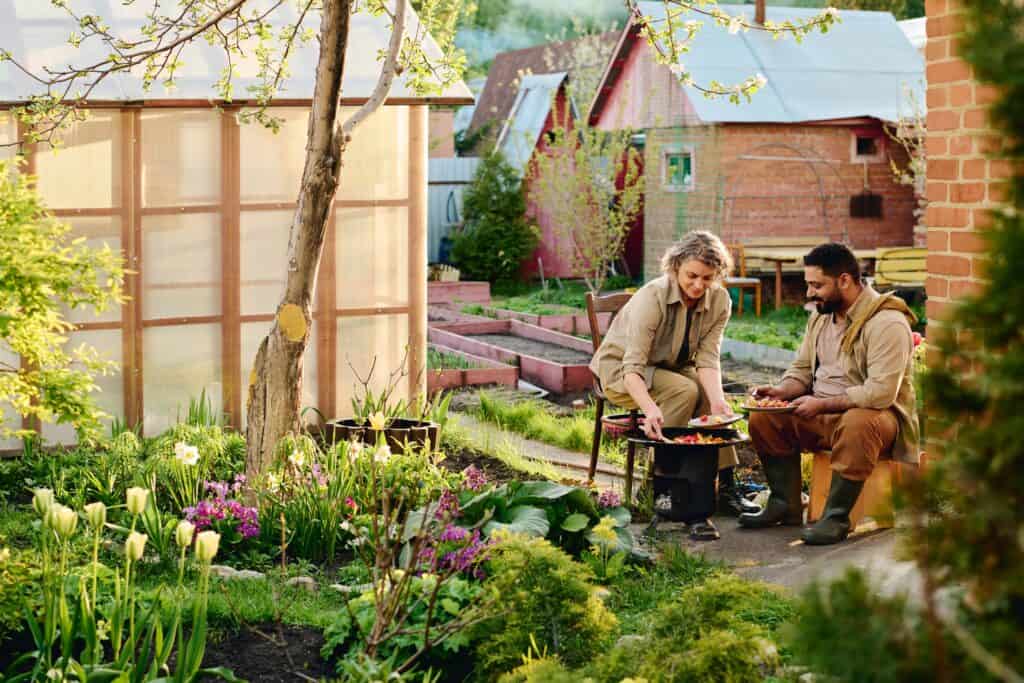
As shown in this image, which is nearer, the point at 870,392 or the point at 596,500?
the point at 870,392

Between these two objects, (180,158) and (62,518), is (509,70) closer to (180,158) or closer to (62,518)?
(180,158)

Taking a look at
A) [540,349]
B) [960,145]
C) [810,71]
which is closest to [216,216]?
[960,145]

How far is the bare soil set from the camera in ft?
47.2

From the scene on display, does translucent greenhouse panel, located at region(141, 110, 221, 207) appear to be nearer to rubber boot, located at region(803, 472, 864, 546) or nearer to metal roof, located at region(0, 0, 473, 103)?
metal roof, located at region(0, 0, 473, 103)

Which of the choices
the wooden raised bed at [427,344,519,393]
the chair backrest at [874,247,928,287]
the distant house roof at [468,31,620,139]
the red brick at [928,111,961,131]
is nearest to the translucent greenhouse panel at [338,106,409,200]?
the wooden raised bed at [427,344,519,393]

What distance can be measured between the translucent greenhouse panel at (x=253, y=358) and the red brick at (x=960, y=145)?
5243 mm

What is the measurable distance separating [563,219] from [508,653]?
17.1 meters

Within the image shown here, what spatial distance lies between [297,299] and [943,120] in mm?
3246

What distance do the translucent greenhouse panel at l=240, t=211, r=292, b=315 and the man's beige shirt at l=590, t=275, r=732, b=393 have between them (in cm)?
292

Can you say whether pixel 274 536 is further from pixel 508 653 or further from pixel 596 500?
pixel 508 653

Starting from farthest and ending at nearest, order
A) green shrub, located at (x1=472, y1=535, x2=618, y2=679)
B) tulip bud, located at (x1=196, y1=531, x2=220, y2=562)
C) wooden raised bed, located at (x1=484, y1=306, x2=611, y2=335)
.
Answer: wooden raised bed, located at (x1=484, y1=306, x2=611, y2=335)
green shrub, located at (x1=472, y1=535, x2=618, y2=679)
tulip bud, located at (x1=196, y1=531, x2=220, y2=562)

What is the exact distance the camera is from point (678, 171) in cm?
2247

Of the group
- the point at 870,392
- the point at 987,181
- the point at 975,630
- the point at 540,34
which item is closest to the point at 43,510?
the point at 975,630

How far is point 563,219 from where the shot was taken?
2123cm
